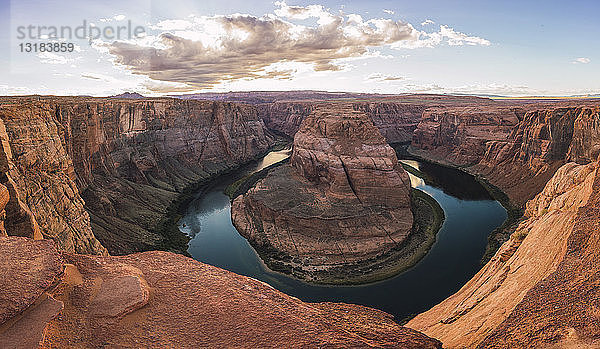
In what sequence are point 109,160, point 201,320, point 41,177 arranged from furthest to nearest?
1. point 109,160
2. point 41,177
3. point 201,320

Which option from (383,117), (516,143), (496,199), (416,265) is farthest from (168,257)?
(383,117)

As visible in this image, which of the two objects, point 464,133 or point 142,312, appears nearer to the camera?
point 142,312

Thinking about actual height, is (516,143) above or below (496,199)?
above

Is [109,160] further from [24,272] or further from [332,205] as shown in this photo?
[24,272]

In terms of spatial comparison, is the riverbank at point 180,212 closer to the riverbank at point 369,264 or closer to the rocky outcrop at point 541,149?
the riverbank at point 369,264

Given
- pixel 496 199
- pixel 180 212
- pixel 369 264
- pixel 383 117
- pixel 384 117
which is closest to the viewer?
pixel 369 264

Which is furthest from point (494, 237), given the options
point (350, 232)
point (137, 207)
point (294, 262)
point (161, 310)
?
point (137, 207)

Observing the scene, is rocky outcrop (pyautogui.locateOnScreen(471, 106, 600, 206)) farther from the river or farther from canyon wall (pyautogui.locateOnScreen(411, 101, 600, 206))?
the river

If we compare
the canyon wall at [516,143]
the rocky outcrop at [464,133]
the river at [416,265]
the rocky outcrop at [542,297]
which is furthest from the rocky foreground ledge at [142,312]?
the rocky outcrop at [464,133]
